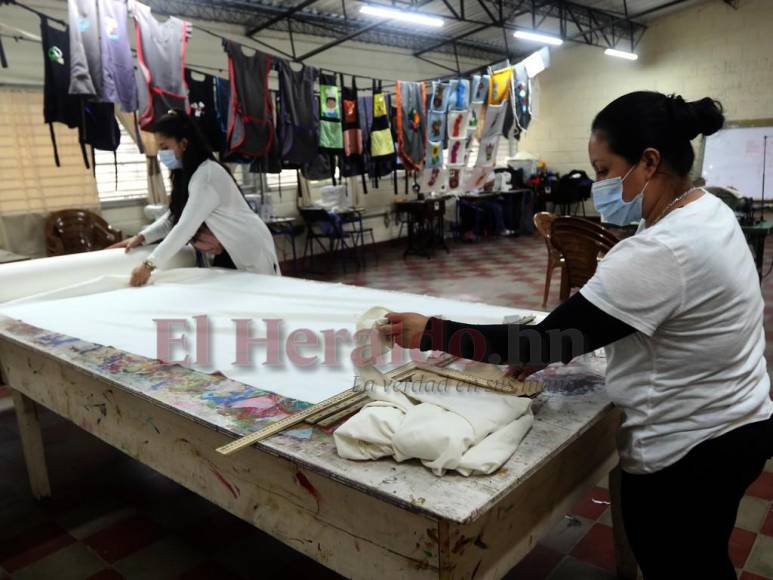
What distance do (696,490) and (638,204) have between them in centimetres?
55

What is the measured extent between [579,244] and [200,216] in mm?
2531

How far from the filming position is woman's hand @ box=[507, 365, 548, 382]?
50.4 inches

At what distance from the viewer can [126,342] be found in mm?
1707

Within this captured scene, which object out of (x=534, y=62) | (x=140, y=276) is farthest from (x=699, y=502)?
(x=534, y=62)

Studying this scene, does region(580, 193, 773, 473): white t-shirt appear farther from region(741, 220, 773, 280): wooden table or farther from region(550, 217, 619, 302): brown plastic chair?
region(741, 220, 773, 280): wooden table

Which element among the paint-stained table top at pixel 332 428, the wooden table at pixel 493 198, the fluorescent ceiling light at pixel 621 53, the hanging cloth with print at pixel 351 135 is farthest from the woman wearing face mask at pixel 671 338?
the fluorescent ceiling light at pixel 621 53

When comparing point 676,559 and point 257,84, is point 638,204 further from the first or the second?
point 257,84

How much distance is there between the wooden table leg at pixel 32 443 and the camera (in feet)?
7.22

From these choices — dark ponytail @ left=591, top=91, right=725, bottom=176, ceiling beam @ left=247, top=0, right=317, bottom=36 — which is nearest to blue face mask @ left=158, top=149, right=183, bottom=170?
dark ponytail @ left=591, top=91, right=725, bottom=176

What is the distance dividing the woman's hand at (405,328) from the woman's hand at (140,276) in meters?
1.71

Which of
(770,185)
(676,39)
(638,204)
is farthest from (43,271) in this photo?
(676,39)

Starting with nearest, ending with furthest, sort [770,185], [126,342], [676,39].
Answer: [126,342], [770,185], [676,39]

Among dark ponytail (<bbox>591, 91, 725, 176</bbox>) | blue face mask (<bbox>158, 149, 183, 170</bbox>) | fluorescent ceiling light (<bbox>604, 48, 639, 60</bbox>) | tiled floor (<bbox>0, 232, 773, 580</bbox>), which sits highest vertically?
fluorescent ceiling light (<bbox>604, 48, 639, 60</bbox>)

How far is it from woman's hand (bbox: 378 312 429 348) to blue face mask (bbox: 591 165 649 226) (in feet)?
1.46
